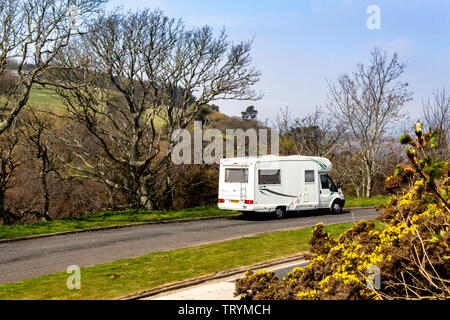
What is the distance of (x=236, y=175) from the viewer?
21.6 meters

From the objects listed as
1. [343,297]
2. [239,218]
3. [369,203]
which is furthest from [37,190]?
[343,297]

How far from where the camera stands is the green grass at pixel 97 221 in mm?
16516

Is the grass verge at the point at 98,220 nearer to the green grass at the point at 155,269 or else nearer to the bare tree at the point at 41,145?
the green grass at the point at 155,269

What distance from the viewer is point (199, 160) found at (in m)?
34.4

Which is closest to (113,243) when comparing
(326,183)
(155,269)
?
(155,269)

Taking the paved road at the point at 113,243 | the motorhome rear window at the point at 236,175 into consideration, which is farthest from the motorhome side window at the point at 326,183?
the motorhome rear window at the point at 236,175

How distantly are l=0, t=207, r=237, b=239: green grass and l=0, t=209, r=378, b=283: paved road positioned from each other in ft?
2.74

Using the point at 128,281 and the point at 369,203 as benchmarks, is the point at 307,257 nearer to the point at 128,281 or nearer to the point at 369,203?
the point at 128,281

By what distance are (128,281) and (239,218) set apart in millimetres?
12836

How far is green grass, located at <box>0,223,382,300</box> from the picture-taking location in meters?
8.81

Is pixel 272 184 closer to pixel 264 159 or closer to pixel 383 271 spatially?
pixel 264 159

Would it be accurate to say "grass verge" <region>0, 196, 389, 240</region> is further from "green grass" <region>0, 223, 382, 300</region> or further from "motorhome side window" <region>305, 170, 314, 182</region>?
"green grass" <region>0, 223, 382, 300</region>

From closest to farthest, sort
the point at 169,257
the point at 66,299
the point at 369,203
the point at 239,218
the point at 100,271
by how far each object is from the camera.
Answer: the point at 66,299 → the point at 100,271 → the point at 169,257 → the point at 239,218 → the point at 369,203

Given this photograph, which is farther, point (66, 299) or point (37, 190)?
point (37, 190)
